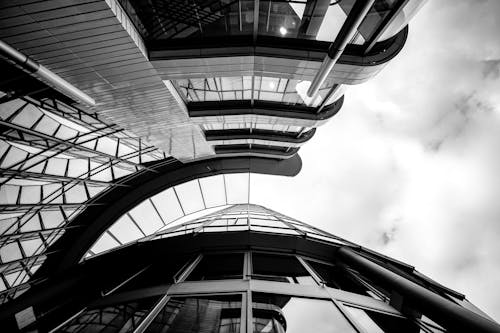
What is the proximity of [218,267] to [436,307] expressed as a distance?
5650 mm

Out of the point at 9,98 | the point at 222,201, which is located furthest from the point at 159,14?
the point at 222,201

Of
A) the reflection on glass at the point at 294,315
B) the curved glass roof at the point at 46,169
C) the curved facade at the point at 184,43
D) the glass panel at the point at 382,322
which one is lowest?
the glass panel at the point at 382,322

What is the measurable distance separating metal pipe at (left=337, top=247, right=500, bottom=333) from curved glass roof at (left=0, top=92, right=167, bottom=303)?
13498 mm

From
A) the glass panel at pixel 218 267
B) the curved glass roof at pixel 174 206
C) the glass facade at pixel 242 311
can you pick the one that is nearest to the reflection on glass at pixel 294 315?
the glass facade at pixel 242 311

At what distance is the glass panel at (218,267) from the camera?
7.04 meters

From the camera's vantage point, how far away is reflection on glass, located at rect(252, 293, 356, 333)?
4.61m

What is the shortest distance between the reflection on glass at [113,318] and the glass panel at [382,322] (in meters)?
4.65

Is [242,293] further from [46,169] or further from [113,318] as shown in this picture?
[46,169]

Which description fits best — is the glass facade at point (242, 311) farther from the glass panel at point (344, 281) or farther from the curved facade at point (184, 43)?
the curved facade at point (184, 43)

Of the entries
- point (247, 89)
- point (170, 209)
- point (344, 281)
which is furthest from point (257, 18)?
point (170, 209)

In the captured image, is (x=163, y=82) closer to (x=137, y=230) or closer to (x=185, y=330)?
(x=185, y=330)

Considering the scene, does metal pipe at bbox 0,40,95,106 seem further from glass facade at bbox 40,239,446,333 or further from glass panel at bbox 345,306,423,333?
glass panel at bbox 345,306,423,333

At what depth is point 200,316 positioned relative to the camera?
198 inches

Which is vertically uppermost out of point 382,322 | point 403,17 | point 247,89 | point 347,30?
point 247,89
